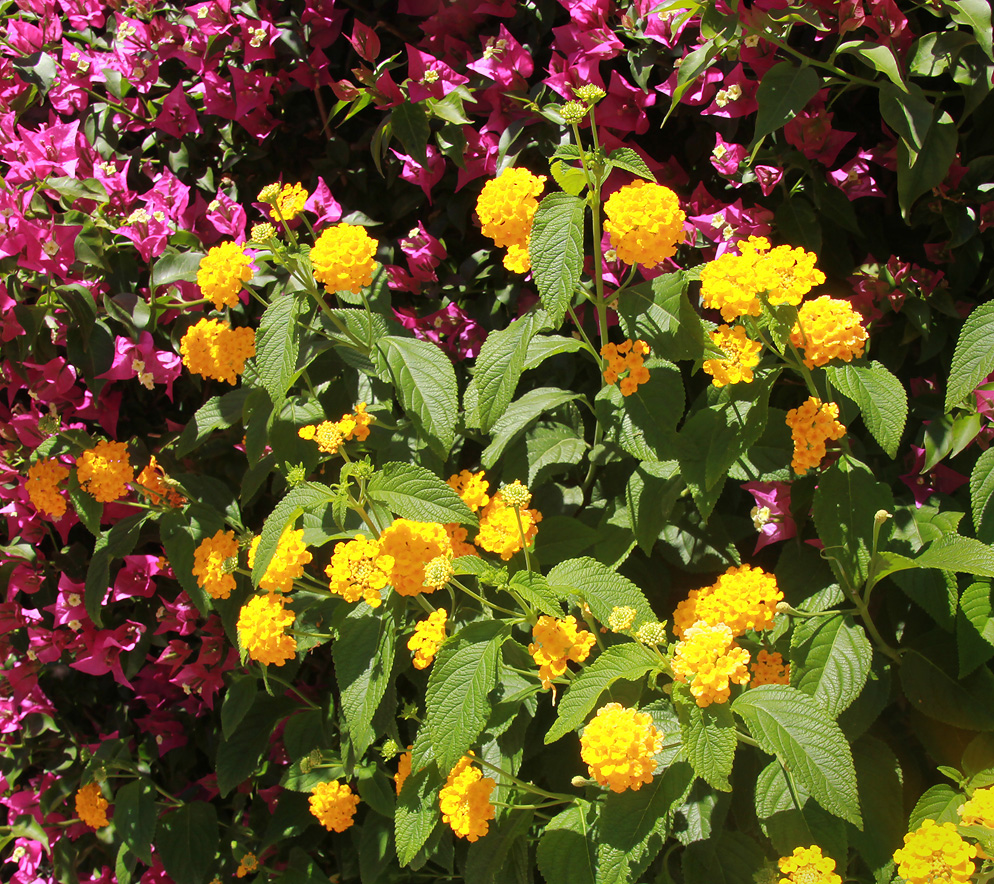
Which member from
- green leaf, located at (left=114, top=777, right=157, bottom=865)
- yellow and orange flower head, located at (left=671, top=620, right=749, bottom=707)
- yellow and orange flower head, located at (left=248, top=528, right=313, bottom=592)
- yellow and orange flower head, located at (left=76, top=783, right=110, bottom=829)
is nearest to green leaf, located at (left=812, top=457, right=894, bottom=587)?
yellow and orange flower head, located at (left=671, top=620, right=749, bottom=707)

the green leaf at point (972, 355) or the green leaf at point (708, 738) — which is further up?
the green leaf at point (972, 355)

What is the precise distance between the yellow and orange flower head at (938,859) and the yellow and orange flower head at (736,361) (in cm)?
72

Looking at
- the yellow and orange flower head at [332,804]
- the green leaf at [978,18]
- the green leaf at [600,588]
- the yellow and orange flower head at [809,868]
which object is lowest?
the yellow and orange flower head at [332,804]

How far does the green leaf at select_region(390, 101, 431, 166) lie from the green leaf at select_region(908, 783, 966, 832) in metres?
1.62

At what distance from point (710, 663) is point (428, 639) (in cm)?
51

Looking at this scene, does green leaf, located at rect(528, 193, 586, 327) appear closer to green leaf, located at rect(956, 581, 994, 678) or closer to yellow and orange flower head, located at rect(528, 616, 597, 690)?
yellow and orange flower head, located at rect(528, 616, 597, 690)

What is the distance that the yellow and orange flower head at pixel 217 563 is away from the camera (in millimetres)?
1692

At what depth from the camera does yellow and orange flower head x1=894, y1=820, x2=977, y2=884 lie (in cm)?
105

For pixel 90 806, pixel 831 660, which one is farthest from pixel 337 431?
pixel 90 806

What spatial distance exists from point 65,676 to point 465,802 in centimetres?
196

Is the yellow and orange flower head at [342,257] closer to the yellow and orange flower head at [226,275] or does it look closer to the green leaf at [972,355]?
the yellow and orange flower head at [226,275]

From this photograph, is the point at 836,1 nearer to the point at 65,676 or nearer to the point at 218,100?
the point at 218,100

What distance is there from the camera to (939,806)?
51.9 inches

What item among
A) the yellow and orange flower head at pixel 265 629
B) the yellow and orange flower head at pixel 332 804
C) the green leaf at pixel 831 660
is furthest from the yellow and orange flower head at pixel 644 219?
the yellow and orange flower head at pixel 332 804
